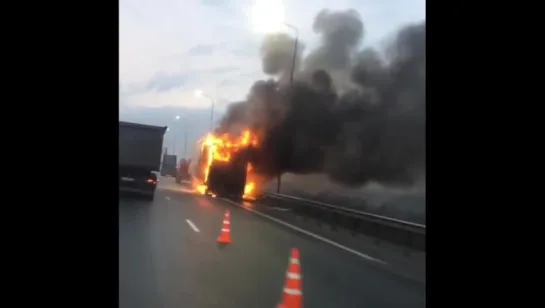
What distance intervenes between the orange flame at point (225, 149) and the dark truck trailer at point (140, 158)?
2388 mm

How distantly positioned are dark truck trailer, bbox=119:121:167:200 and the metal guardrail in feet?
11.2

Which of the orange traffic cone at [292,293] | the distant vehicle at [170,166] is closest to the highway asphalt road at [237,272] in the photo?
the orange traffic cone at [292,293]

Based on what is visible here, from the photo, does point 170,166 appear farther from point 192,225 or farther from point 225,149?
point 192,225

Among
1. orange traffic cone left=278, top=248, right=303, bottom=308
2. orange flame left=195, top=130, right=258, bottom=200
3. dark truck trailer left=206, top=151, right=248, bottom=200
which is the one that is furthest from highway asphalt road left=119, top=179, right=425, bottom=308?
dark truck trailer left=206, top=151, right=248, bottom=200

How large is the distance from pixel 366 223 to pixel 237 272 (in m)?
4.68

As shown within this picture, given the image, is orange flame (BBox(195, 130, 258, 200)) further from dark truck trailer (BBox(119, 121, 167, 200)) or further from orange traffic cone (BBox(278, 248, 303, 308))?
orange traffic cone (BBox(278, 248, 303, 308))

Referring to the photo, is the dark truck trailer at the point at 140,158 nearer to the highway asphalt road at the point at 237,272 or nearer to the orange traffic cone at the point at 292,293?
the highway asphalt road at the point at 237,272

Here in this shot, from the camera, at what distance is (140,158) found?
545 inches

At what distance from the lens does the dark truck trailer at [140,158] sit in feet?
44.2

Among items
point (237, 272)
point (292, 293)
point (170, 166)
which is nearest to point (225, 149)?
point (170, 166)

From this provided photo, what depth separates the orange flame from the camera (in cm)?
1534
